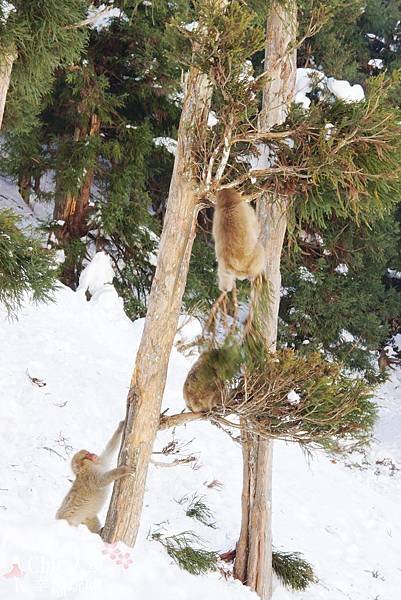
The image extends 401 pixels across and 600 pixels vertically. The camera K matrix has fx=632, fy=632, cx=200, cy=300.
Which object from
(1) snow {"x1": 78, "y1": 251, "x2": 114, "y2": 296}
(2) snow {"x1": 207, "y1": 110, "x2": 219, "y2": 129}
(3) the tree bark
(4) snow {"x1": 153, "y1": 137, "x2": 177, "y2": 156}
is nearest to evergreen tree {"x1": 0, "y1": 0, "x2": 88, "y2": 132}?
(2) snow {"x1": 207, "y1": 110, "x2": 219, "y2": 129}

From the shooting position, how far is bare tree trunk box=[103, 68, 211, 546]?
11.3 feet

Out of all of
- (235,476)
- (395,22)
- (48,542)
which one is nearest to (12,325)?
(235,476)

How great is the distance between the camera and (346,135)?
330 centimetres

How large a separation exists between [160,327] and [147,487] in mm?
3854

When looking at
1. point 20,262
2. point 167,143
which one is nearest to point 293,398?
point 20,262

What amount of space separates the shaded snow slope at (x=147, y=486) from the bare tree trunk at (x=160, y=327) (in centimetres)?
25

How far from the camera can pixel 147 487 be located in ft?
22.6

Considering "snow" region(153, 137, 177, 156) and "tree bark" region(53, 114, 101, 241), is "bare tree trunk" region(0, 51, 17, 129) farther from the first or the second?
"snow" region(153, 137, 177, 156)

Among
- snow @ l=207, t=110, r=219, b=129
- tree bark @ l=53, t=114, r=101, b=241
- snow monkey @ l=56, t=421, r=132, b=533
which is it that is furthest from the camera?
tree bark @ l=53, t=114, r=101, b=241

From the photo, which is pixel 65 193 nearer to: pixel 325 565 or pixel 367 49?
pixel 325 565

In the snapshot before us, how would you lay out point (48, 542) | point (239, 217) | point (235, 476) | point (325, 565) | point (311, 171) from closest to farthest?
1. point (239, 217)
2. point (48, 542)
3. point (311, 171)
4. point (325, 565)
5. point (235, 476)

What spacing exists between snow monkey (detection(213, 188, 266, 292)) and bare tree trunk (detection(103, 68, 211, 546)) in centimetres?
53

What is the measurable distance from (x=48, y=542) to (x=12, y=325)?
5.97 m

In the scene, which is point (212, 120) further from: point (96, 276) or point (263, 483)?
point (96, 276)
